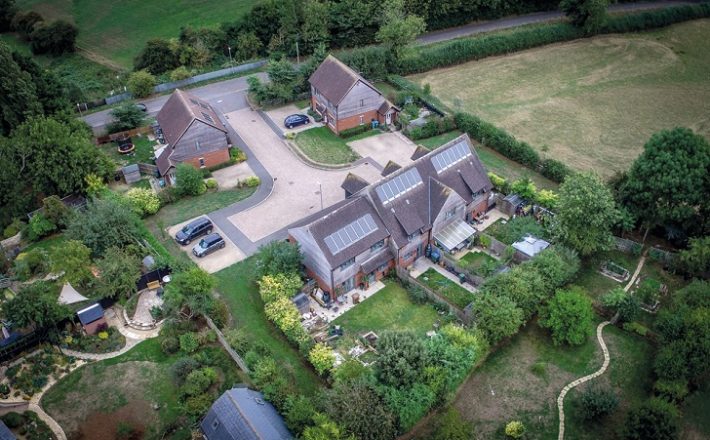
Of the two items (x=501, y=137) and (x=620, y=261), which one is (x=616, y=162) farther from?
(x=620, y=261)

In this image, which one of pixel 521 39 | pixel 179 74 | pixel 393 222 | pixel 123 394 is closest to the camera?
pixel 123 394

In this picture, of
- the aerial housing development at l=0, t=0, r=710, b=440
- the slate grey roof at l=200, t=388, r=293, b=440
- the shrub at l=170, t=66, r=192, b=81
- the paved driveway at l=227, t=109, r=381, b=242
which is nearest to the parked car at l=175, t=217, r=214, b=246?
the aerial housing development at l=0, t=0, r=710, b=440

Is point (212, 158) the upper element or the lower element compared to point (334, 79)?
lower

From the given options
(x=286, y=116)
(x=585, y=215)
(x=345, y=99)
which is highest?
(x=345, y=99)

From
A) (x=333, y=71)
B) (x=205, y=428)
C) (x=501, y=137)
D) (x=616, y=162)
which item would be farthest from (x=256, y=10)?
(x=205, y=428)

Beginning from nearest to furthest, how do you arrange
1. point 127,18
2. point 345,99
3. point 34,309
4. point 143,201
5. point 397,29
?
point 34,309
point 143,201
point 345,99
point 397,29
point 127,18

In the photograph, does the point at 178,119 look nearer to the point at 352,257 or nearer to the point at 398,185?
the point at 398,185

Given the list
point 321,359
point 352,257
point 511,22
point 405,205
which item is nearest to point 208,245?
point 352,257

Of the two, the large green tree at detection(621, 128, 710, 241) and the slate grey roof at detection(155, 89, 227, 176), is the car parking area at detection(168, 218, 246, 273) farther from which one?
the large green tree at detection(621, 128, 710, 241)
